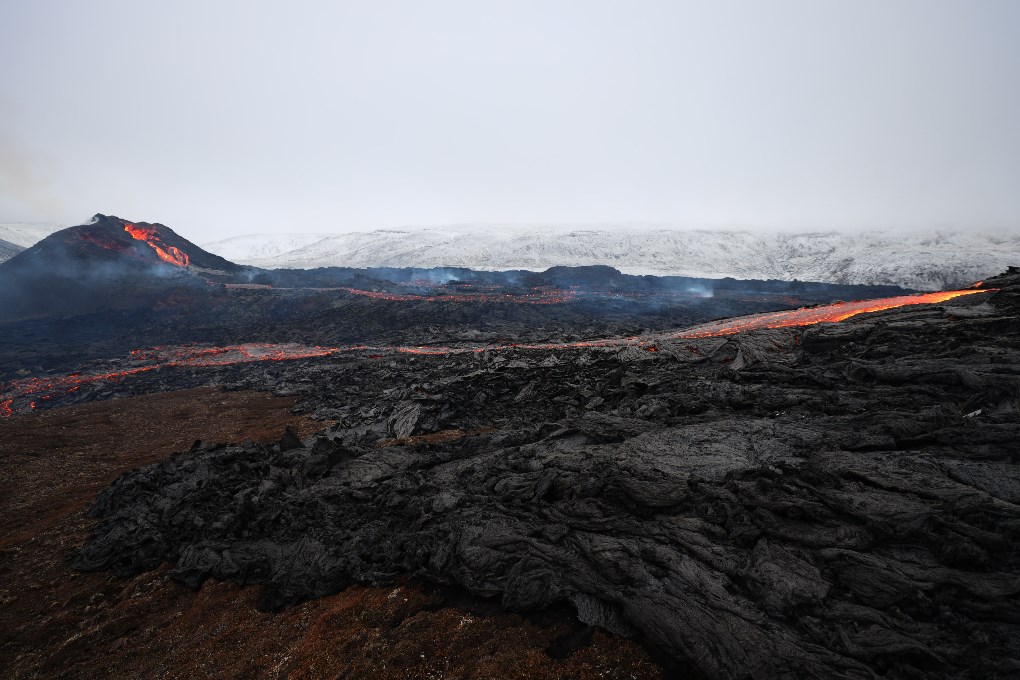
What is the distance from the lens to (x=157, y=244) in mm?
58625

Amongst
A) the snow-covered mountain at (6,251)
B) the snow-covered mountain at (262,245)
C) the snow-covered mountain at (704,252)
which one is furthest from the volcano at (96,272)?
the snow-covered mountain at (262,245)

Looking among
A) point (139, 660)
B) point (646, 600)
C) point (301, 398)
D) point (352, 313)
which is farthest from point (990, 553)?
point (352, 313)

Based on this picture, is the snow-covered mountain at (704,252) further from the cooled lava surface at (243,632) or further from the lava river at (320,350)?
the cooled lava surface at (243,632)

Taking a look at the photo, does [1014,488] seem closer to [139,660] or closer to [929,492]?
[929,492]

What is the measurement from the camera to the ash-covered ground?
16.1 feet

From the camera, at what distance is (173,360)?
1205 inches

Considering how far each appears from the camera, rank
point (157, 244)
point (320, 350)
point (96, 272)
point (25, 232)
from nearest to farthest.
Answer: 1. point (320, 350)
2. point (96, 272)
3. point (157, 244)
4. point (25, 232)

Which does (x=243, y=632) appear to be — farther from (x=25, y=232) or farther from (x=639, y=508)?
(x=25, y=232)

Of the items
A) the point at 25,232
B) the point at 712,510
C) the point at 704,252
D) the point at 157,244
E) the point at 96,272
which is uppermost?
the point at 25,232

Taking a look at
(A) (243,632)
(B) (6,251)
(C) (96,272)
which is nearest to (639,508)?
(A) (243,632)

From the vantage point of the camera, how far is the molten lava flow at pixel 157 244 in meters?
57.4

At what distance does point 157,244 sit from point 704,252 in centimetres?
11234

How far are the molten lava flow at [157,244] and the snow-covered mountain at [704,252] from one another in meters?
58.3

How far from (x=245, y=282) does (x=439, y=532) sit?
67544 mm
